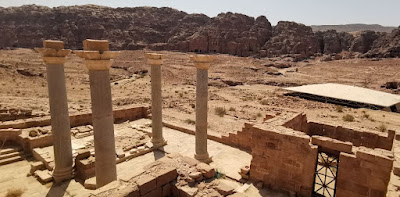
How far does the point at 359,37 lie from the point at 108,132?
280ft

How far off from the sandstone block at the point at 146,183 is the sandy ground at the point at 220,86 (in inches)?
378

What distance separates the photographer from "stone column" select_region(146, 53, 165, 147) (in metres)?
11.4

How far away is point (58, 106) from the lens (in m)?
8.46

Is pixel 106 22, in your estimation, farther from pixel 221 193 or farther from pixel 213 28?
pixel 221 193

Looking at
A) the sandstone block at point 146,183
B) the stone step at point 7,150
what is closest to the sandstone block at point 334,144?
the sandstone block at point 146,183

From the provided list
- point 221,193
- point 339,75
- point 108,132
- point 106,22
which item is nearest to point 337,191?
point 221,193

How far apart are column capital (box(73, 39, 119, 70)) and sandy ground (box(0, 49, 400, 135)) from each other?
1038 centimetres

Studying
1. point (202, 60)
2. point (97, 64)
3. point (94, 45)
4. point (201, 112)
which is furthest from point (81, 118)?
point (94, 45)

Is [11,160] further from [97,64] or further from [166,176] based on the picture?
[166,176]

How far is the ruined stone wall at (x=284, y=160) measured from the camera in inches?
319

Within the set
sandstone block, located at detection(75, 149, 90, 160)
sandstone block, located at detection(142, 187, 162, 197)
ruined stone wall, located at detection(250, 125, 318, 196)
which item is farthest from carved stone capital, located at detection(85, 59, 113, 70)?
ruined stone wall, located at detection(250, 125, 318, 196)

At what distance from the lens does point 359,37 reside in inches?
2928

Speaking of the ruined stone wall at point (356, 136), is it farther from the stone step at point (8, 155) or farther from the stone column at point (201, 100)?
the stone step at point (8, 155)

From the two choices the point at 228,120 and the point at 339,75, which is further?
the point at 339,75
